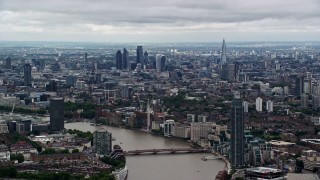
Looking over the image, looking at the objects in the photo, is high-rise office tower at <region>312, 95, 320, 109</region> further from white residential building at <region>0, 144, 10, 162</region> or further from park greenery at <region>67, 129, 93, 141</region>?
white residential building at <region>0, 144, 10, 162</region>

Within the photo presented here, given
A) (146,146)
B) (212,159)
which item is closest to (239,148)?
(212,159)

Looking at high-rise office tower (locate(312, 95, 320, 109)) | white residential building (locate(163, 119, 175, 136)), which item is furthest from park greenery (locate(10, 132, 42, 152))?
high-rise office tower (locate(312, 95, 320, 109))

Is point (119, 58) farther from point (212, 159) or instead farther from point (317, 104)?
point (212, 159)

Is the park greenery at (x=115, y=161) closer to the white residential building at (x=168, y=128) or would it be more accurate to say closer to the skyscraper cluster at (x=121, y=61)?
the white residential building at (x=168, y=128)

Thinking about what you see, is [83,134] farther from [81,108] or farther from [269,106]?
Result: [269,106]

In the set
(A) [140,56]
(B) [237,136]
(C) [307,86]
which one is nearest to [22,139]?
(B) [237,136]
